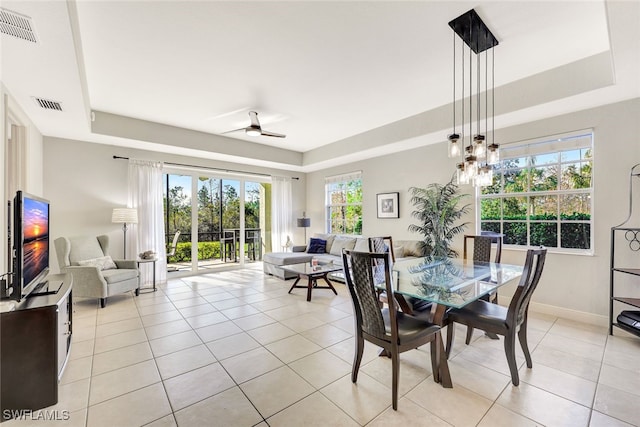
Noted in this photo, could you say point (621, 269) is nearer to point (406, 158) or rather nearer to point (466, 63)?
point (466, 63)

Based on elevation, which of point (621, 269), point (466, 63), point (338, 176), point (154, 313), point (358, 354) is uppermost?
point (466, 63)

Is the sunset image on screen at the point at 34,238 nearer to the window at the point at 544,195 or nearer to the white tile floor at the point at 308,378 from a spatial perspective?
the white tile floor at the point at 308,378

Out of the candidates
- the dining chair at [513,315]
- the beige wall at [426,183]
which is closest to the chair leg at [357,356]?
the dining chair at [513,315]

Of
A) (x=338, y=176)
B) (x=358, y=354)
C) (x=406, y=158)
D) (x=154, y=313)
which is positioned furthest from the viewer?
(x=338, y=176)

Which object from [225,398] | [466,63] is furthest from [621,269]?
[225,398]

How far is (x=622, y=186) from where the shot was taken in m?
3.00

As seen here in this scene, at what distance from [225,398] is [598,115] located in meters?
4.72

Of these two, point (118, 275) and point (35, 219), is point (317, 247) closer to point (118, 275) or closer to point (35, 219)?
point (118, 275)

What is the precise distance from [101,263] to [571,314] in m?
6.39

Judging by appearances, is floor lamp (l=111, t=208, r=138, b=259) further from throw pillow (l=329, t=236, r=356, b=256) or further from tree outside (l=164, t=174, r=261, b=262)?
throw pillow (l=329, t=236, r=356, b=256)

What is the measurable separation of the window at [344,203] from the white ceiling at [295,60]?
201 cm

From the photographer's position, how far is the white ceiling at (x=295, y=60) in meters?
2.10

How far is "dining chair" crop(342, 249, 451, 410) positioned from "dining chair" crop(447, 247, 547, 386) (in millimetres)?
411

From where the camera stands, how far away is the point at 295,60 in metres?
2.81
